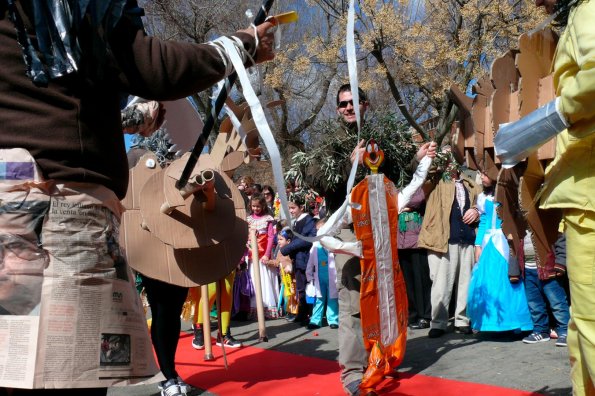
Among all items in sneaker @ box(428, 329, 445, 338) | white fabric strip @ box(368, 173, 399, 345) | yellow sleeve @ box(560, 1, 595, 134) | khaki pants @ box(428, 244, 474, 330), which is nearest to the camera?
yellow sleeve @ box(560, 1, 595, 134)

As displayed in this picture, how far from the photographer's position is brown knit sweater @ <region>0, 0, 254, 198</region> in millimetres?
1731

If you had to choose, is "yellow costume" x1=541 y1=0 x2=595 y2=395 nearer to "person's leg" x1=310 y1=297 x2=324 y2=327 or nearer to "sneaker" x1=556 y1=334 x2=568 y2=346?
"sneaker" x1=556 y1=334 x2=568 y2=346

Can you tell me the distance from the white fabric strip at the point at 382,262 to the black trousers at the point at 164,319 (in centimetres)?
137

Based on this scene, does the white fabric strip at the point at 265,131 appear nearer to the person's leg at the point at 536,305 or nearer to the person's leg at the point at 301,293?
the person's leg at the point at 536,305

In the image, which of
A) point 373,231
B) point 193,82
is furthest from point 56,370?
point 373,231

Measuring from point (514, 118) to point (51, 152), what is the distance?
1.73 metres

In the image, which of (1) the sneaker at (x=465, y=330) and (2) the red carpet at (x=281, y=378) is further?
(1) the sneaker at (x=465, y=330)

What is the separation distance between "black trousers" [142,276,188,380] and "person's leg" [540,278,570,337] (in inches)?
122

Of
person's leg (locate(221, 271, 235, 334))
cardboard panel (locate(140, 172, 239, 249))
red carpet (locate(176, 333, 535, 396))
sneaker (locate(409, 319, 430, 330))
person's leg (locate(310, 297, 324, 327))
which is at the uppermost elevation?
cardboard panel (locate(140, 172, 239, 249))

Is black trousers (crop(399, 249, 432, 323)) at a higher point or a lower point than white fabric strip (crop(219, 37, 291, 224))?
lower

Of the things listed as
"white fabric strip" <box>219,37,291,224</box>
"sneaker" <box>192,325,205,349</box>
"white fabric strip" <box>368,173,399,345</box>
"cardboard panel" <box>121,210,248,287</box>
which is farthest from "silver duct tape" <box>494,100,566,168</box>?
"sneaker" <box>192,325,205,349</box>

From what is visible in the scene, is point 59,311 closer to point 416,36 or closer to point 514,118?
point 514,118

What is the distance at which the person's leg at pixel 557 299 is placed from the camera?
17.9ft

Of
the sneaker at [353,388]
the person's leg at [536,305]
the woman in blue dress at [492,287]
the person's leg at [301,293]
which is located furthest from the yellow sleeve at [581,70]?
the person's leg at [301,293]
